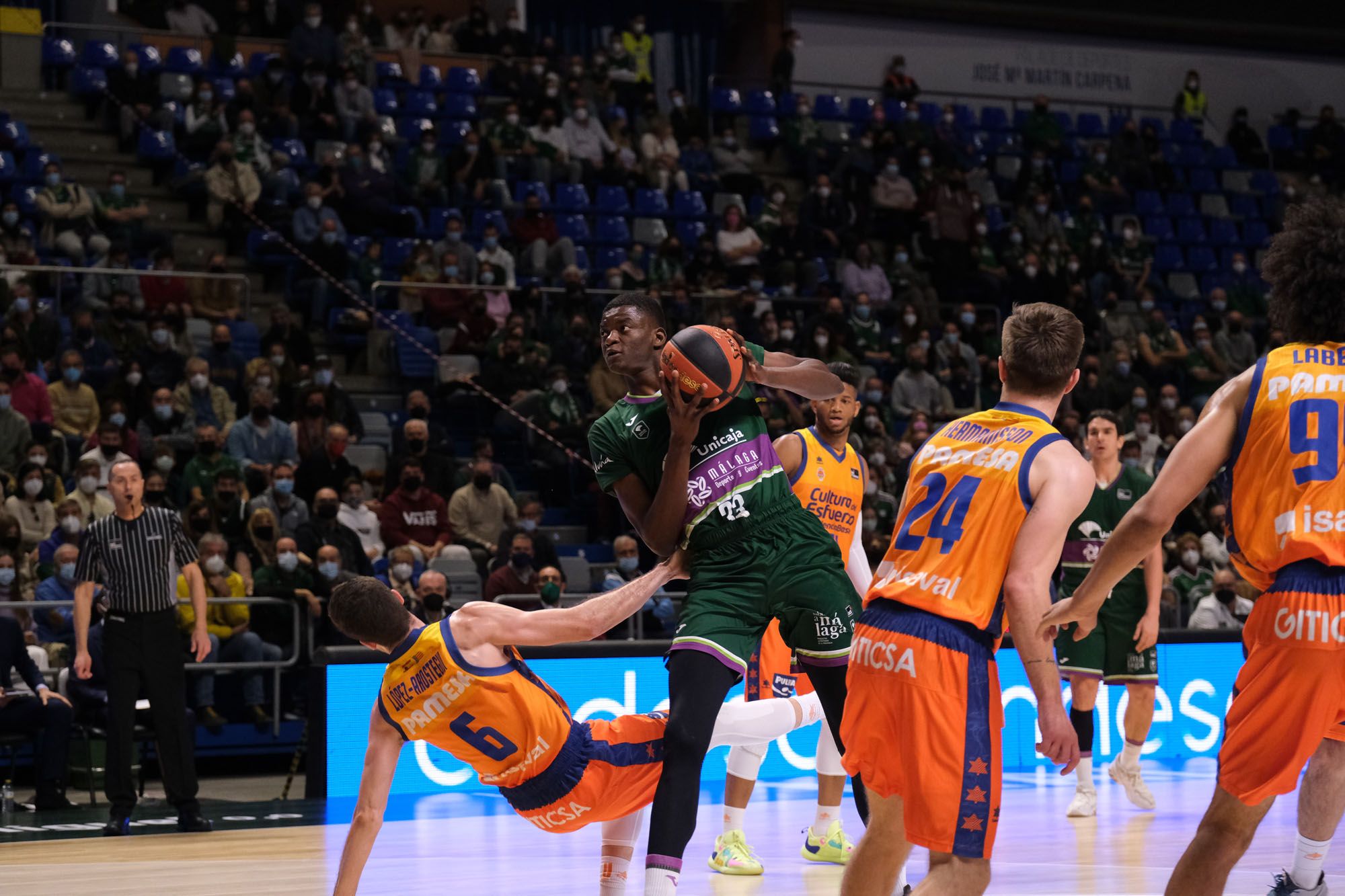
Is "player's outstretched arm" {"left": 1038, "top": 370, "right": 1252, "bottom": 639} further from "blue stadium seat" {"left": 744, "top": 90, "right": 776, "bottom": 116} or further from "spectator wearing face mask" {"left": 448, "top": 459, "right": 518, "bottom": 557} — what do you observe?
"blue stadium seat" {"left": 744, "top": 90, "right": 776, "bottom": 116}

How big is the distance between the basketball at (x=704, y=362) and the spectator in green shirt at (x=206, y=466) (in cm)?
845

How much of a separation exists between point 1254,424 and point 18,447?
1106 cm

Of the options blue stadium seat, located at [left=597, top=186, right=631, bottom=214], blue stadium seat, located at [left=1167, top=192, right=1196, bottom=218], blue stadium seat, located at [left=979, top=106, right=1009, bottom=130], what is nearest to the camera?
blue stadium seat, located at [left=597, top=186, right=631, bottom=214]

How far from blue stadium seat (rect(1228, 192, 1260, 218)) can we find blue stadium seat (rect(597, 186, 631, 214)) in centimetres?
972

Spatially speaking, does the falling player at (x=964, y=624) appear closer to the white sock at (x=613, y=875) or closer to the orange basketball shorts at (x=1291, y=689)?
the orange basketball shorts at (x=1291, y=689)

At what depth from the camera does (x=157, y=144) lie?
1731cm

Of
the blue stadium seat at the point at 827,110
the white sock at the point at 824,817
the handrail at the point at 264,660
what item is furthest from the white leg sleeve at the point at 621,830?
the blue stadium seat at the point at 827,110

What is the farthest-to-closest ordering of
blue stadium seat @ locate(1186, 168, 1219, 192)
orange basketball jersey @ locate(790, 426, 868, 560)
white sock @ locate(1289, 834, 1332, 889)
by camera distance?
blue stadium seat @ locate(1186, 168, 1219, 192)
orange basketball jersey @ locate(790, 426, 868, 560)
white sock @ locate(1289, 834, 1332, 889)

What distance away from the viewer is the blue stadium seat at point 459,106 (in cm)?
1930

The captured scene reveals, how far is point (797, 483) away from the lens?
25.8ft

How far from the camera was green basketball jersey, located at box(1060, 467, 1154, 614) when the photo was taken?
32.0ft

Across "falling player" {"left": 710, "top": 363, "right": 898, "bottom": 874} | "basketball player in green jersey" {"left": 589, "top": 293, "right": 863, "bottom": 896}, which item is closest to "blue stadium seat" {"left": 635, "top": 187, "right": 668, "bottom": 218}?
"falling player" {"left": 710, "top": 363, "right": 898, "bottom": 874}

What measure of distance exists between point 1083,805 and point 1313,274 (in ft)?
17.9

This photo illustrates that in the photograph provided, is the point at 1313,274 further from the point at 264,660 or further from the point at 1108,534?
the point at 264,660
